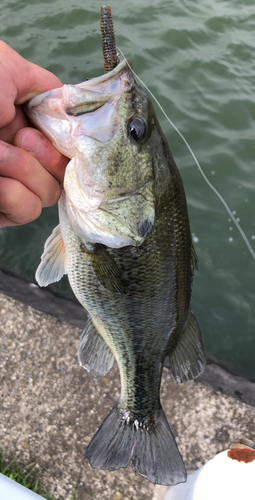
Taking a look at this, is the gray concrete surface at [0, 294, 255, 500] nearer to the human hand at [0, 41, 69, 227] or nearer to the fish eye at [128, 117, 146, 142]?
the human hand at [0, 41, 69, 227]

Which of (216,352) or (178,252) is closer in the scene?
(178,252)

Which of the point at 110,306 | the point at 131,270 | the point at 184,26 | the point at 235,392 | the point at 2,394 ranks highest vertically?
the point at 184,26

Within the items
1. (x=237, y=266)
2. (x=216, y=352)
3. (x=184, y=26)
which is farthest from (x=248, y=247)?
(x=184, y=26)

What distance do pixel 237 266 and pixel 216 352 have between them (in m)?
0.93

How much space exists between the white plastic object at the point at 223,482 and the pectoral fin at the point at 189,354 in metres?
0.50

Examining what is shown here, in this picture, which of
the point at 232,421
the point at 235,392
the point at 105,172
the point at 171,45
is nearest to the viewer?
the point at 105,172

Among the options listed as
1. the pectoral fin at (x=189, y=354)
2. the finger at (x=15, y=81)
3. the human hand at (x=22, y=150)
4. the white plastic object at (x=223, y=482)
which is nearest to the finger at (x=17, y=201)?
the human hand at (x=22, y=150)

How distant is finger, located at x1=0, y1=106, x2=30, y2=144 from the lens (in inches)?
58.1

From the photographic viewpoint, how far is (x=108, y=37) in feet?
4.30

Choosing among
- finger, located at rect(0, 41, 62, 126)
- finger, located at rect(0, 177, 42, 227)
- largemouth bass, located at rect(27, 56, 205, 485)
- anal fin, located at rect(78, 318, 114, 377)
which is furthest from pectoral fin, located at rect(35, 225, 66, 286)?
finger, located at rect(0, 41, 62, 126)

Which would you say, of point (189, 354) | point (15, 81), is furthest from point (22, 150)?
point (189, 354)

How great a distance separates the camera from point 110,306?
1.67m

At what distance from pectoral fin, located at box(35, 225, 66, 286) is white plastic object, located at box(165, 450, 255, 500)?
130cm

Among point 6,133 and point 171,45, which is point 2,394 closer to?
point 6,133
